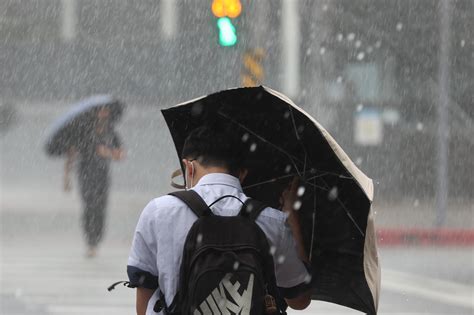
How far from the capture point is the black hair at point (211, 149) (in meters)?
3.15

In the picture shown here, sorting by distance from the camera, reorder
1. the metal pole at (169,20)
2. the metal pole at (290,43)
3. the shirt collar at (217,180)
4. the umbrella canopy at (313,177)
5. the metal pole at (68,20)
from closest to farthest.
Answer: the shirt collar at (217,180) < the umbrella canopy at (313,177) < the metal pole at (290,43) < the metal pole at (169,20) < the metal pole at (68,20)

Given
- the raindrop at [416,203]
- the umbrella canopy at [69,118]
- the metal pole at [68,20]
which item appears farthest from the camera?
the metal pole at [68,20]

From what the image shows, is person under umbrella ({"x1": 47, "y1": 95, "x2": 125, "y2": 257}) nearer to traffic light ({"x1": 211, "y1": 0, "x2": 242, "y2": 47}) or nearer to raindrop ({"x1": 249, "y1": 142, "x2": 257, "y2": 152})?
traffic light ({"x1": 211, "y1": 0, "x2": 242, "y2": 47})

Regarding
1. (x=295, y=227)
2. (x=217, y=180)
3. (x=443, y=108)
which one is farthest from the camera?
(x=443, y=108)

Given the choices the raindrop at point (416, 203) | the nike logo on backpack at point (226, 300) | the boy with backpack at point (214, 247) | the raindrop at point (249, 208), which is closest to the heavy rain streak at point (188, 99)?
the raindrop at point (416, 203)

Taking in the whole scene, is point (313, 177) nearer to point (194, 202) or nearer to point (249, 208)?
point (249, 208)

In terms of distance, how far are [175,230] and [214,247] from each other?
155 mm

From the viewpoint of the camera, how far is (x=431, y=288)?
10.8m

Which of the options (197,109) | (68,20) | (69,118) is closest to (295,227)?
(197,109)

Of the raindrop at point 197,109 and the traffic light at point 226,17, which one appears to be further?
the traffic light at point 226,17

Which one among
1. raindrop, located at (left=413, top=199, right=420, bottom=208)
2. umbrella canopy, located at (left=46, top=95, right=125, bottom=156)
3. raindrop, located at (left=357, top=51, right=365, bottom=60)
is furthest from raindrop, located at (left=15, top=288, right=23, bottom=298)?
raindrop, located at (left=357, top=51, right=365, bottom=60)

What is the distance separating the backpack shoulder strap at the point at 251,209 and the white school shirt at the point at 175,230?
0.02 meters

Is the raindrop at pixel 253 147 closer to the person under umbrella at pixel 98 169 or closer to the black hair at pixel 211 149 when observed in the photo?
the black hair at pixel 211 149

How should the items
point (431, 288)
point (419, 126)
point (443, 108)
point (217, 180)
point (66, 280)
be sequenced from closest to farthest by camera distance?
point (217, 180), point (66, 280), point (431, 288), point (443, 108), point (419, 126)
